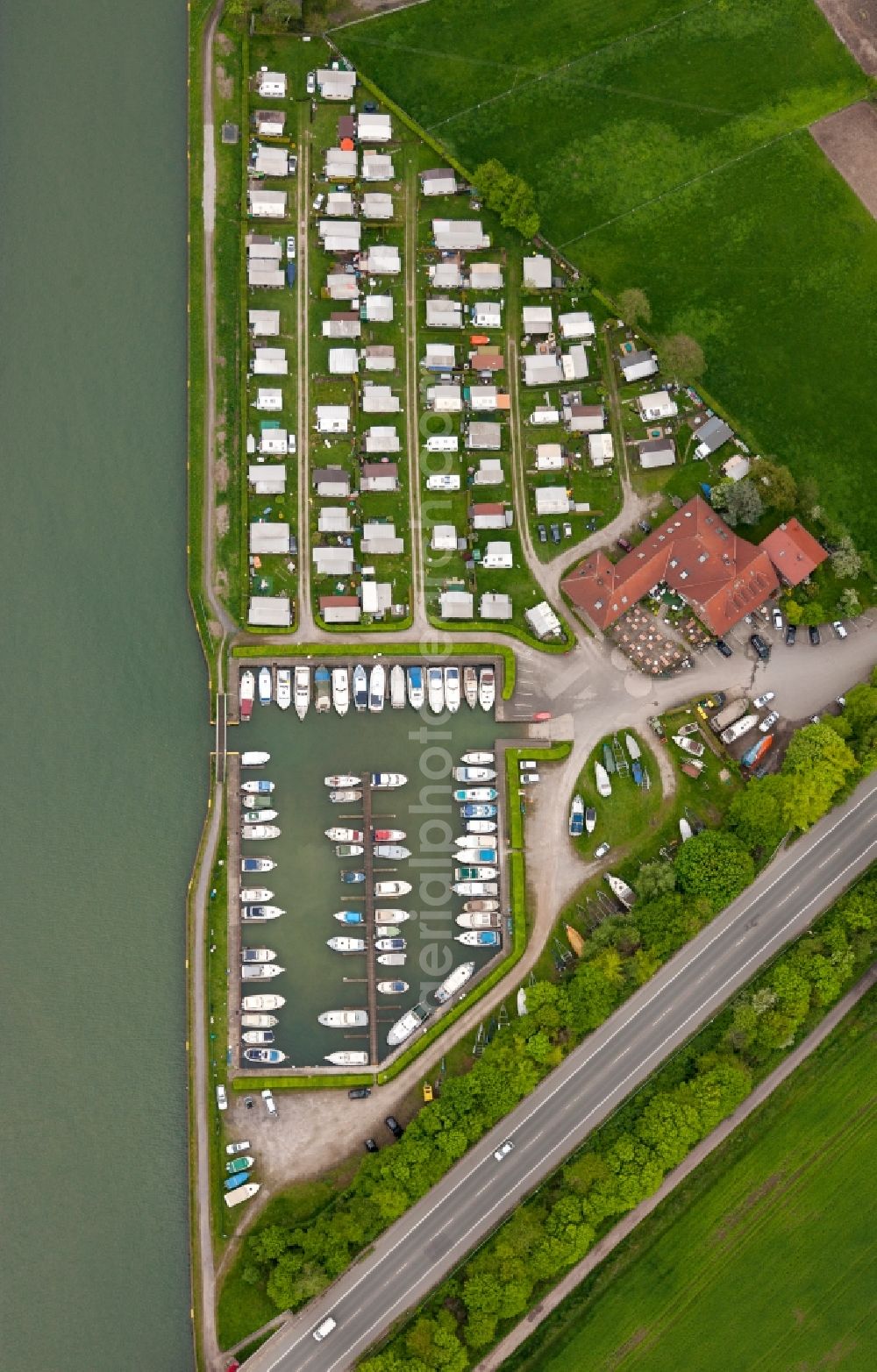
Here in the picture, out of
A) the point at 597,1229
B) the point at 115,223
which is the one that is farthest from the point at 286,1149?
the point at 115,223

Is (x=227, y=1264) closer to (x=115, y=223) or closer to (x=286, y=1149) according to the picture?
(x=286, y=1149)

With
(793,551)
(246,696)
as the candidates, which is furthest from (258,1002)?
(793,551)

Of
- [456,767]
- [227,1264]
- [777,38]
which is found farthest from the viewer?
[777,38]

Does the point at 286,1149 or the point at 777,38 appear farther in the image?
the point at 777,38

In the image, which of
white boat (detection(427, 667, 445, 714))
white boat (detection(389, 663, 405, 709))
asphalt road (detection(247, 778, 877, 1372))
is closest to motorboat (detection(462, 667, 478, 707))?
white boat (detection(427, 667, 445, 714))

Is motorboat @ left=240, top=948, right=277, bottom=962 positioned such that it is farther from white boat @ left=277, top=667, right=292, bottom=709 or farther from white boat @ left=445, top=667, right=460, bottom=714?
white boat @ left=445, top=667, right=460, bottom=714

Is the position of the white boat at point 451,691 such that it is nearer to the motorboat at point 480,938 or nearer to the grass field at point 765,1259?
the motorboat at point 480,938

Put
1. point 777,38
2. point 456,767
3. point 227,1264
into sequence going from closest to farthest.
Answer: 1. point 227,1264
2. point 456,767
3. point 777,38
